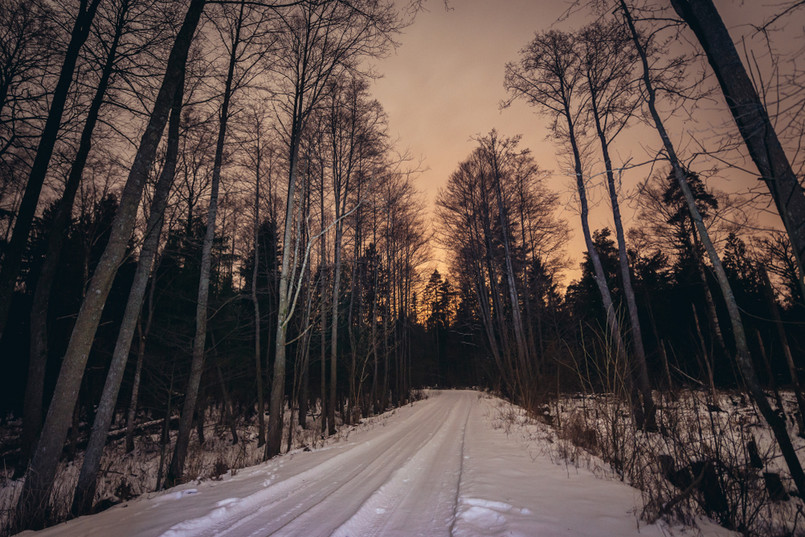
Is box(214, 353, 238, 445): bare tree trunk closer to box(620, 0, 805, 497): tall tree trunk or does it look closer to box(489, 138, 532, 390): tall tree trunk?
box(489, 138, 532, 390): tall tree trunk

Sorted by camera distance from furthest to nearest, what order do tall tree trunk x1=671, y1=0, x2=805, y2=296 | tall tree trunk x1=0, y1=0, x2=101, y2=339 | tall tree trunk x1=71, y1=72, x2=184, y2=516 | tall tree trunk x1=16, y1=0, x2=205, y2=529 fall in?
1. tall tree trunk x1=0, y1=0, x2=101, y2=339
2. tall tree trunk x1=71, y1=72, x2=184, y2=516
3. tall tree trunk x1=16, y1=0, x2=205, y2=529
4. tall tree trunk x1=671, y1=0, x2=805, y2=296

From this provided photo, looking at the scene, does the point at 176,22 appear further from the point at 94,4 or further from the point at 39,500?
the point at 39,500

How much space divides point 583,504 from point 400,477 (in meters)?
2.16

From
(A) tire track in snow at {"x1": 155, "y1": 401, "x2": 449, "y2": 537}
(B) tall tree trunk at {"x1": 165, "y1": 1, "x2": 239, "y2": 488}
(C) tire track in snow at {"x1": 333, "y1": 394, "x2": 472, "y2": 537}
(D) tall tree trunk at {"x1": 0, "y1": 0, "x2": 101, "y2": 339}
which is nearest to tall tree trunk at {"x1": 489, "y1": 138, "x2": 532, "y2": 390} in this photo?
(C) tire track in snow at {"x1": 333, "y1": 394, "x2": 472, "y2": 537}

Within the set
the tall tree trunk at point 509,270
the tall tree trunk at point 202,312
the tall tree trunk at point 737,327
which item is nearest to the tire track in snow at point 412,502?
the tall tree trunk at point 737,327

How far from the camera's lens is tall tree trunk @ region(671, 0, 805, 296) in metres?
2.83

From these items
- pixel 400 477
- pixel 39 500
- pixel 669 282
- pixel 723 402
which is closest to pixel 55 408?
pixel 39 500

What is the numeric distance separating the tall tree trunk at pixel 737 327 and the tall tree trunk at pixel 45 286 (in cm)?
1171

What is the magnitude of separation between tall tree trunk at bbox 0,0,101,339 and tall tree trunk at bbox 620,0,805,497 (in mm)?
11908

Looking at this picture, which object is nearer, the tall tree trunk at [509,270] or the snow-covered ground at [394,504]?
the snow-covered ground at [394,504]

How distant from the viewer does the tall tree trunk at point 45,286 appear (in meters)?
7.17

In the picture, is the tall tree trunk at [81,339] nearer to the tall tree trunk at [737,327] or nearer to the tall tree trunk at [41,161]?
the tall tree trunk at [41,161]

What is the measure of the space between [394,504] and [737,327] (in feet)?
16.3

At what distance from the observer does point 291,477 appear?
13.0 feet
